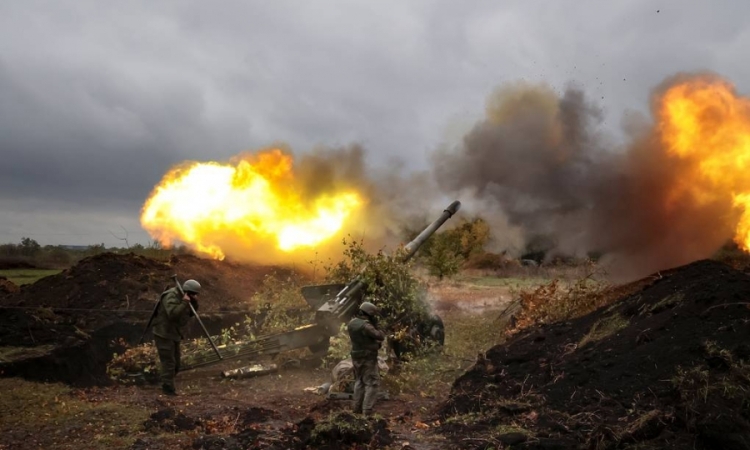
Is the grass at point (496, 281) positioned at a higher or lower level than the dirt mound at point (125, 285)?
higher

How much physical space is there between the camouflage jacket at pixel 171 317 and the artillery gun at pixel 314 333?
795 millimetres

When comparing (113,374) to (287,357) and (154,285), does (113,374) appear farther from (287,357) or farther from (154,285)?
(154,285)

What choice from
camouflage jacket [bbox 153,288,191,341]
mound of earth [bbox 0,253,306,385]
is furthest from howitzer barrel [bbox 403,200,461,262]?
mound of earth [bbox 0,253,306,385]

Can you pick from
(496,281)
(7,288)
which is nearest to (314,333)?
(7,288)

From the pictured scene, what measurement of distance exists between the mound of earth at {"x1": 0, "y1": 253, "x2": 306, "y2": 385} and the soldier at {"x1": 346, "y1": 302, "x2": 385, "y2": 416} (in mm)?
5267

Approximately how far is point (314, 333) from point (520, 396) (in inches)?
202

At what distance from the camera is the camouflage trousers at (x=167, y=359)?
10641 millimetres

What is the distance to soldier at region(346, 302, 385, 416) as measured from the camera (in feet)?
30.2

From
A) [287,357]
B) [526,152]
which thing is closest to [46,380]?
[287,357]

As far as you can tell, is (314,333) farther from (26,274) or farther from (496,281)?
(496,281)

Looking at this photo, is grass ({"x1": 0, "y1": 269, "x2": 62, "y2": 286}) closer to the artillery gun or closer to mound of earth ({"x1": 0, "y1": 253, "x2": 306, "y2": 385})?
mound of earth ({"x1": 0, "y1": 253, "x2": 306, "y2": 385})

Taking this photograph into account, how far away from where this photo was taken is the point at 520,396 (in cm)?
875

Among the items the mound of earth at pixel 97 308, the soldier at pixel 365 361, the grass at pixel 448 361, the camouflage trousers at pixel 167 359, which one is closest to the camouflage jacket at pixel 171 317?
Answer: the camouflage trousers at pixel 167 359

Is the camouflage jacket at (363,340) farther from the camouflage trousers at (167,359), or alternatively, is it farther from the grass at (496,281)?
the grass at (496,281)
